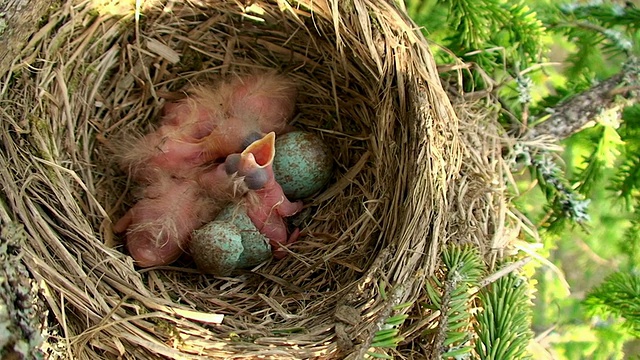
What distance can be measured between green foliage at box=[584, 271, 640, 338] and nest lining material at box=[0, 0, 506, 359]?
0.29 metres

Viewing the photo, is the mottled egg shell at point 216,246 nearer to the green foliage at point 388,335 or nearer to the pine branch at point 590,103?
the green foliage at point 388,335

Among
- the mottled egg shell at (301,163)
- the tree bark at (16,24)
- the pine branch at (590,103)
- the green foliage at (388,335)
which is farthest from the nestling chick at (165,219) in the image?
the pine branch at (590,103)

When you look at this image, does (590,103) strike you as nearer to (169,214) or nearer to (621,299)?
(621,299)

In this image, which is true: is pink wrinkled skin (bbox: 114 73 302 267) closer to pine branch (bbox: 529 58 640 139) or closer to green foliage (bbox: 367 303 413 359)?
green foliage (bbox: 367 303 413 359)

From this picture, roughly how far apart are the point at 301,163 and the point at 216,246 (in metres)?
0.34

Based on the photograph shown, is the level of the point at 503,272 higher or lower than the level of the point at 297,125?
higher

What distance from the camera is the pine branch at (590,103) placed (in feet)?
5.07

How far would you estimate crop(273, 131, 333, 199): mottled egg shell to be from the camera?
5.37 feet

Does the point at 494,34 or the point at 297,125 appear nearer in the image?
the point at 494,34

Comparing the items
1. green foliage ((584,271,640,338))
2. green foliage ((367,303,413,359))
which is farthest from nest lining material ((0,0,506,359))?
green foliage ((584,271,640,338))

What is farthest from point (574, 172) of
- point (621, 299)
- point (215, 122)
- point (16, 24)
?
point (16, 24)

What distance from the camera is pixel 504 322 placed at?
1182 mm

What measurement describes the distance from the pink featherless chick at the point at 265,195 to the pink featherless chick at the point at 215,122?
10 centimetres

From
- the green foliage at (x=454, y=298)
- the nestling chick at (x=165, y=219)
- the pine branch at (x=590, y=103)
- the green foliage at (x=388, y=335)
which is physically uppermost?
the pine branch at (x=590, y=103)
